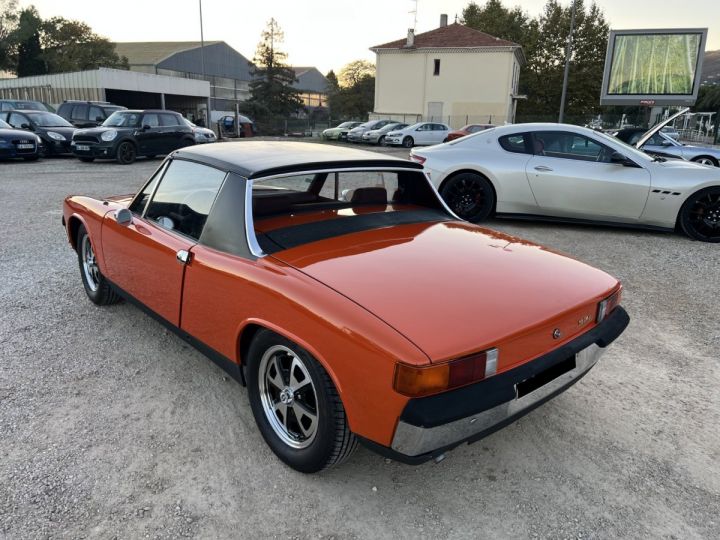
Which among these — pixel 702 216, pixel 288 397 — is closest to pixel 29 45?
pixel 702 216

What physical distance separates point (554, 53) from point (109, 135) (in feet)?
156

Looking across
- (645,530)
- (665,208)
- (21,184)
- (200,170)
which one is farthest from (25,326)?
(21,184)

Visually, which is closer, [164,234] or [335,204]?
[164,234]

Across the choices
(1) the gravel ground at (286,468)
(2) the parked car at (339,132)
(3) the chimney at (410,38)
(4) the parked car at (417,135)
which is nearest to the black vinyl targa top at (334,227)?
(1) the gravel ground at (286,468)

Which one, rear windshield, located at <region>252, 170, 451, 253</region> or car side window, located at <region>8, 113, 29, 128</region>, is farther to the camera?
car side window, located at <region>8, 113, 29, 128</region>

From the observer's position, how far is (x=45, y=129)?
16.7 metres

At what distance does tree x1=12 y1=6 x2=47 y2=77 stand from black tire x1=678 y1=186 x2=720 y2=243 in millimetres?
58378

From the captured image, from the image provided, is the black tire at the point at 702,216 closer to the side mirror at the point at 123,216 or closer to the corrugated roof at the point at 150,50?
the side mirror at the point at 123,216

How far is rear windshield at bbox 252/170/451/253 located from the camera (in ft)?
9.21

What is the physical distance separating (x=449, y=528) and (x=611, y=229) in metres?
6.56

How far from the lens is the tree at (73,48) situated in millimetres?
50344

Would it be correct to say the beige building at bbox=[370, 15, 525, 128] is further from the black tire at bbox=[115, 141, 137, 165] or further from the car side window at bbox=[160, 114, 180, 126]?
the black tire at bbox=[115, 141, 137, 165]

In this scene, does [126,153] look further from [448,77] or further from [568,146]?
[448,77]

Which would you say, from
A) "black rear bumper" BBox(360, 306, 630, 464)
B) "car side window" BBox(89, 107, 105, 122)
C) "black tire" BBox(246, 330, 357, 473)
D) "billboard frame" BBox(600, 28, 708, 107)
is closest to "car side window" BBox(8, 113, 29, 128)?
"car side window" BBox(89, 107, 105, 122)
